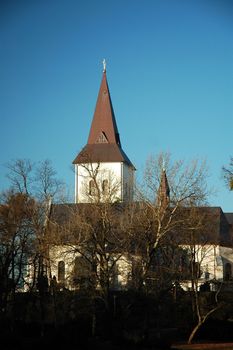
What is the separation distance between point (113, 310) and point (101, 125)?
44.1 meters

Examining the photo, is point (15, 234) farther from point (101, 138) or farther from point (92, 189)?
point (101, 138)

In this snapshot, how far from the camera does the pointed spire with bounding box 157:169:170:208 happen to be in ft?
A: 104

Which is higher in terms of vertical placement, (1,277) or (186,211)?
(186,211)

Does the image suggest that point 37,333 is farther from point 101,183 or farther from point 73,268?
point 101,183

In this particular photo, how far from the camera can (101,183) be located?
3541 centimetres

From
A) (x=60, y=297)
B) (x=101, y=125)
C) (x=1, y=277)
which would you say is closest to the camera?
(x=1, y=277)

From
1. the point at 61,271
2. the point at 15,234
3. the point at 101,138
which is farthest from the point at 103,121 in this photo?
the point at 15,234

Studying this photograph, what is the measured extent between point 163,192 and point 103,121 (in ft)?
137

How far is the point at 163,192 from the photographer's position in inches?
1286

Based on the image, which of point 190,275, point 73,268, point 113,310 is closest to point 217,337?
point 190,275

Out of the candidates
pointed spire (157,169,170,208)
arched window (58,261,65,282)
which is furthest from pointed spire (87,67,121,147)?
pointed spire (157,169,170,208)

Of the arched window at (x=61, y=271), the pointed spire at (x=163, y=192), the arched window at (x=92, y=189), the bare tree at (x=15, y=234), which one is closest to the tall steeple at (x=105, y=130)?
the arched window at (x=61, y=271)

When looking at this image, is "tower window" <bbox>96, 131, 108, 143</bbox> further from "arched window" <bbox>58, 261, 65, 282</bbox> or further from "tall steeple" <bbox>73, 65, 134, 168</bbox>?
"arched window" <bbox>58, 261, 65, 282</bbox>

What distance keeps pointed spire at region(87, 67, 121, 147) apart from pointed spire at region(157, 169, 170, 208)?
40187 mm
